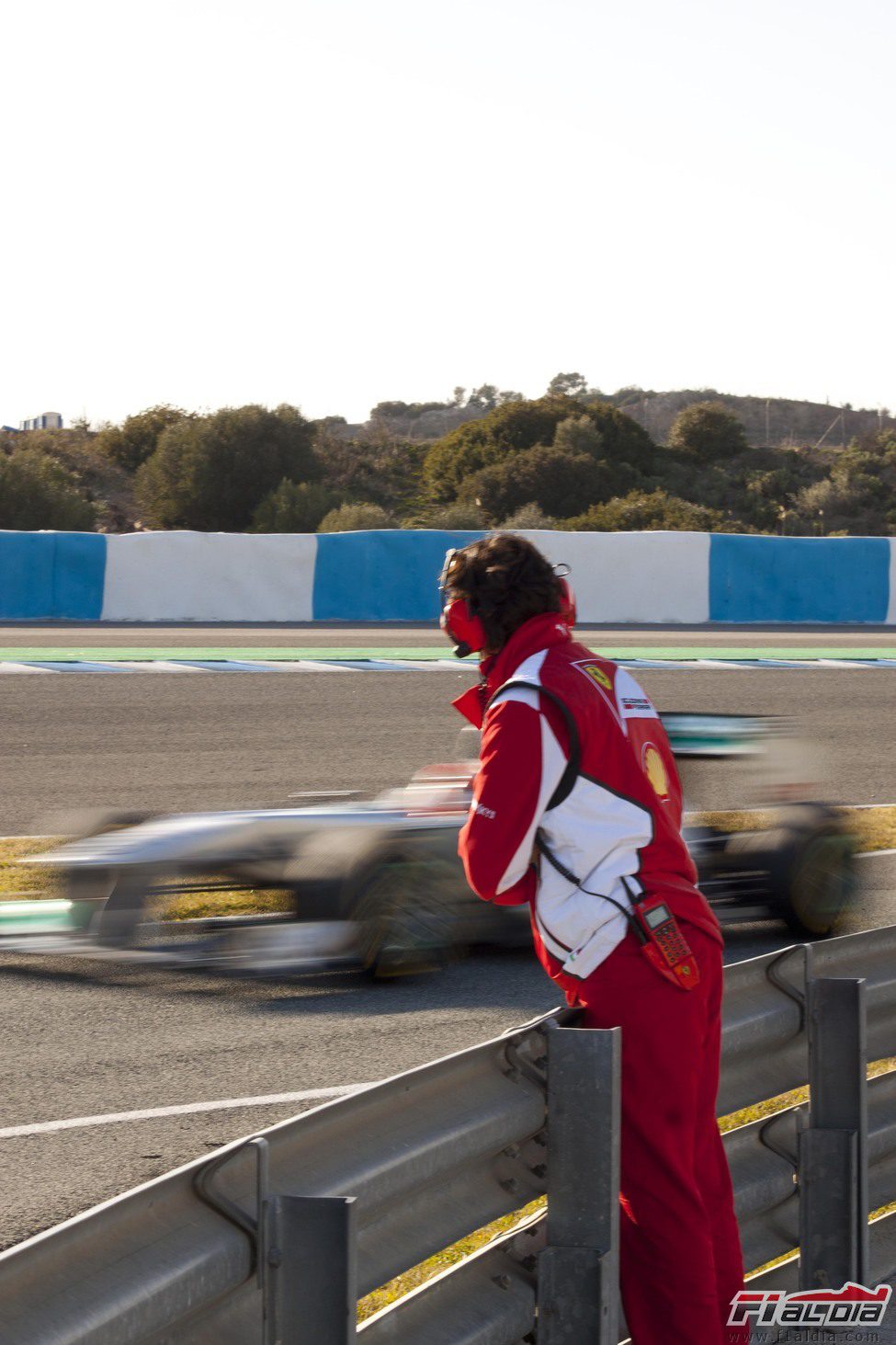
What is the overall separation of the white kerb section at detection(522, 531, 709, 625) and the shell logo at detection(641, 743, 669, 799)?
21.1m

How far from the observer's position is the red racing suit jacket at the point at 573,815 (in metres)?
3.31

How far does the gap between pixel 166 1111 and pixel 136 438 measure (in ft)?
152

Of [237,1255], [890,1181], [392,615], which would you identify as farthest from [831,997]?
[392,615]

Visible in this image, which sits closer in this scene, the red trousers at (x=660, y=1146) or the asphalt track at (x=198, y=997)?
the red trousers at (x=660, y=1146)

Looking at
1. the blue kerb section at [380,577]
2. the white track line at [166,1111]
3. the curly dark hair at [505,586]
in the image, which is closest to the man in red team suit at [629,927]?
the curly dark hair at [505,586]

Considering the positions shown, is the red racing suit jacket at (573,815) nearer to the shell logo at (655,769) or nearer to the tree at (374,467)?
the shell logo at (655,769)

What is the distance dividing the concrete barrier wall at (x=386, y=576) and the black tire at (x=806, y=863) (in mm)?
15297

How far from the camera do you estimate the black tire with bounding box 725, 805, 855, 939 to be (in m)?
A: 7.61

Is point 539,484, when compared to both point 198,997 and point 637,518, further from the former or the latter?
point 198,997

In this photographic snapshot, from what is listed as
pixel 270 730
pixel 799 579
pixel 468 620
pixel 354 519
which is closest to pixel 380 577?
pixel 799 579

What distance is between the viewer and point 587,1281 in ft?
10.2

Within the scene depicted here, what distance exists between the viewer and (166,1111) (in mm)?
5457

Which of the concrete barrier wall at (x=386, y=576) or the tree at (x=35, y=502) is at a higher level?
the tree at (x=35, y=502)

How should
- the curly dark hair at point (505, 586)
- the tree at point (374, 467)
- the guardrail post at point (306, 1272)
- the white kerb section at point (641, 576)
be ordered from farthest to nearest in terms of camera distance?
the tree at point (374, 467) < the white kerb section at point (641, 576) < the curly dark hair at point (505, 586) < the guardrail post at point (306, 1272)
